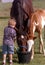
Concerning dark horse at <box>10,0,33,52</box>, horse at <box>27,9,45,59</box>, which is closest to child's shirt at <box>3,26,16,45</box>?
dark horse at <box>10,0,33,52</box>

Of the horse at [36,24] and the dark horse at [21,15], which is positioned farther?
the dark horse at [21,15]

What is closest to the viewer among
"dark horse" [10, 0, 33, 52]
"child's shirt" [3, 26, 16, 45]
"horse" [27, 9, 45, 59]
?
"child's shirt" [3, 26, 16, 45]

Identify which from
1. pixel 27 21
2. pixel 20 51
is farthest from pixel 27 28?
pixel 20 51

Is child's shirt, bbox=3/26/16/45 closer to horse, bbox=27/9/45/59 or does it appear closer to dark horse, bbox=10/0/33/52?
dark horse, bbox=10/0/33/52

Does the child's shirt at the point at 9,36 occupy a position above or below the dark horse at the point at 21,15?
below

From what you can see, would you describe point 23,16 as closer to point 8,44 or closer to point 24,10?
point 24,10

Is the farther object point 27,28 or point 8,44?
point 27,28

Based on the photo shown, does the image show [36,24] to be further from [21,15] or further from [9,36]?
[9,36]

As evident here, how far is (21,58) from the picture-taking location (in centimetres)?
730

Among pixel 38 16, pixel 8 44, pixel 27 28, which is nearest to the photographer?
pixel 8 44

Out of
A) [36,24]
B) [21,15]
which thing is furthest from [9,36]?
[36,24]

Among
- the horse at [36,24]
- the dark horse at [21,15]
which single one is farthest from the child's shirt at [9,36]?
the horse at [36,24]

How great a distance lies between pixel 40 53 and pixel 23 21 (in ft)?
4.43

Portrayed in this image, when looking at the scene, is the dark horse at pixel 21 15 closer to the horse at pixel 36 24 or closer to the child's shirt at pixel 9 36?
the horse at pixel 36 24
